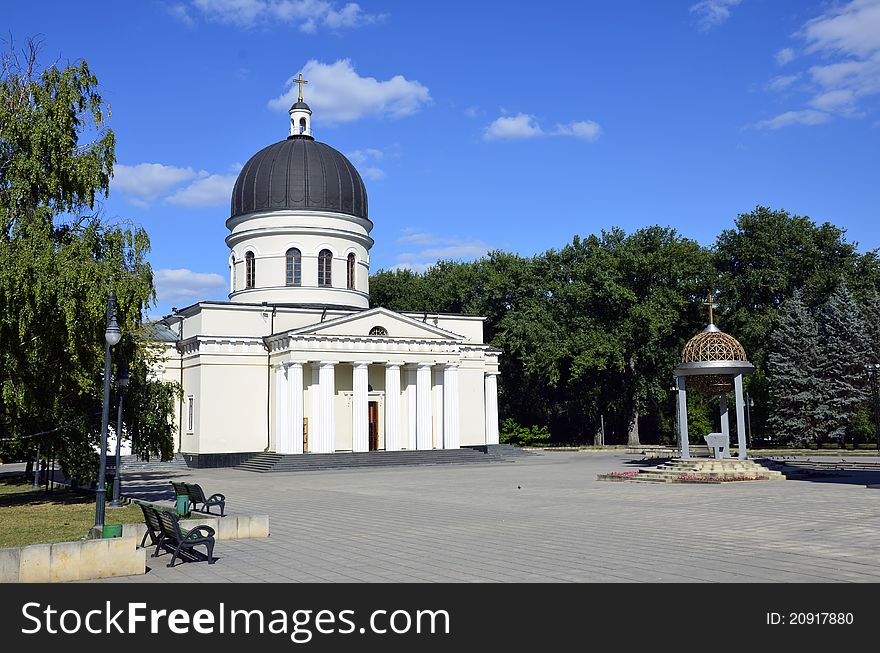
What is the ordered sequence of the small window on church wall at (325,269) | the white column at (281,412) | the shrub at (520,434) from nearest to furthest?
the white column at (281,412) → the small window on church wall at (325,269) → the shrub at (520,434)

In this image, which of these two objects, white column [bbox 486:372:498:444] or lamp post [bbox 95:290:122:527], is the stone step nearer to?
white column [bbox 486:372:498:444]

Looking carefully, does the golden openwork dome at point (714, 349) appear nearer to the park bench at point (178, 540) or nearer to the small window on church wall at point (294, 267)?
the park bench at point (178, 540)

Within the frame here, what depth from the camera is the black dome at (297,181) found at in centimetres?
4800

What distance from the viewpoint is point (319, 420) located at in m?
A: 42.2

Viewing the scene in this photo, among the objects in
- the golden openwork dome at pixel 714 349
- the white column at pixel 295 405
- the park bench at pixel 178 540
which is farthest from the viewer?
the white column at pixel 295 405

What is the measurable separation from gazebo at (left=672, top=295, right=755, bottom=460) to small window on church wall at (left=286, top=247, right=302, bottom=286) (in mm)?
24223

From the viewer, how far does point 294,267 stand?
48094 millimetres

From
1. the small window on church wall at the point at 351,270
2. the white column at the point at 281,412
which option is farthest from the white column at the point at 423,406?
the small window on church wall at the point at 351,270

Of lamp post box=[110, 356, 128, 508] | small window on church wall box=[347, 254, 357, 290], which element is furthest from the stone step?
lamp post box=[110, 356, 128, 508]

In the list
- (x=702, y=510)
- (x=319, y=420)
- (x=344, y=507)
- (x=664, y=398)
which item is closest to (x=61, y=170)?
(x=344, y=507)

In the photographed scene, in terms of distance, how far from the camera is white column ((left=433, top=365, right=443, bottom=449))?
4622 cm

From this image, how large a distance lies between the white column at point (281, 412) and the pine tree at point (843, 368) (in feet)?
100

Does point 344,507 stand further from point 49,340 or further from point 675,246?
point 675,246
